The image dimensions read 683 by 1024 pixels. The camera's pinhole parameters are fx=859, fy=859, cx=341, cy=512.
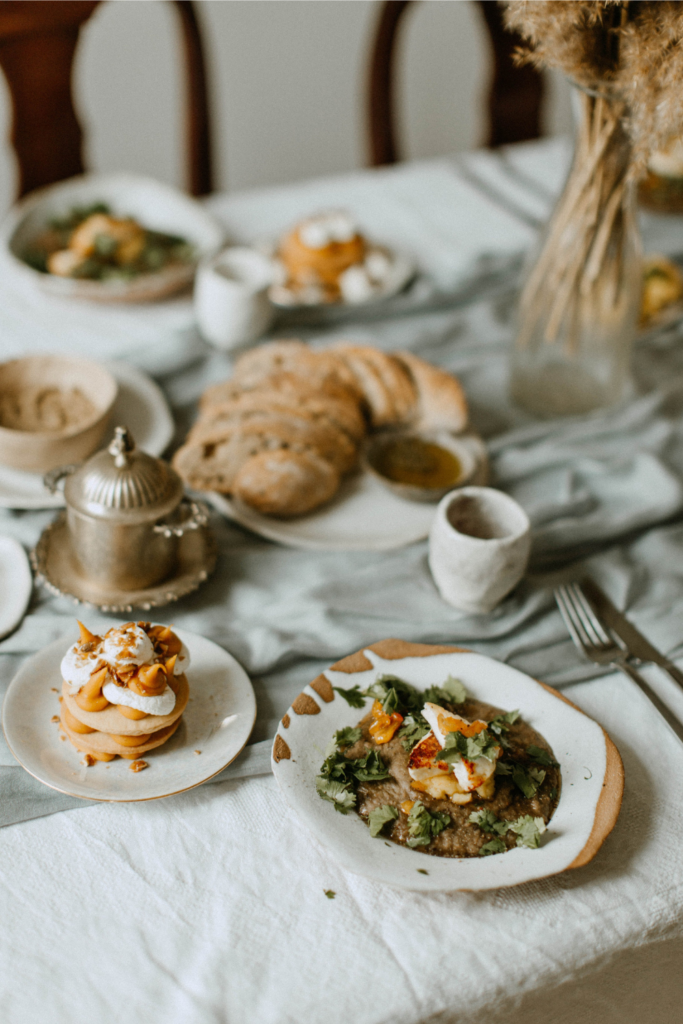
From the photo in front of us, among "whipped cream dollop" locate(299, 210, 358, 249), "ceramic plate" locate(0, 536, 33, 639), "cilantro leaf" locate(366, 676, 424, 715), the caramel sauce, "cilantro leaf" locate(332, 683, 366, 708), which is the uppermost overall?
"whipped cream dollop" locate(299, 210, 358, 249)

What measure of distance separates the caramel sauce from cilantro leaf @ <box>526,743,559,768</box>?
54 cm

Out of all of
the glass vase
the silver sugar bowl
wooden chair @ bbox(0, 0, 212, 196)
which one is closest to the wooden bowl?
the silver sugar bowl

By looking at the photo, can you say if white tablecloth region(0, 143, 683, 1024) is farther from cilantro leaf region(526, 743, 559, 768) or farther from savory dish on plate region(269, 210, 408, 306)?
savory dish on plate region(269, 210, 408, 306)

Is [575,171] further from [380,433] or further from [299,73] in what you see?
[299,73]

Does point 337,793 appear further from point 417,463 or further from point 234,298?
point 234,298

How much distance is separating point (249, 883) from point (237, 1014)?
0.42ft

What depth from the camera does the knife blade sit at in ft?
3.76

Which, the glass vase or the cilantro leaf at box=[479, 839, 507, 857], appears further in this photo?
the glass vase

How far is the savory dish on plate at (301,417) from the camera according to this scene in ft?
4.32

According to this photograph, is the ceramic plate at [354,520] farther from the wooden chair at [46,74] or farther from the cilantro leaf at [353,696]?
the wooden chair at [46,74]

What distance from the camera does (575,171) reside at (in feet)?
4.49

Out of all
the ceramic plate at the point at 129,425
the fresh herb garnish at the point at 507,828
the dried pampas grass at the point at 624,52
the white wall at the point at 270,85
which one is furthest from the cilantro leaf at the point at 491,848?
the white wall at the point at 270,85

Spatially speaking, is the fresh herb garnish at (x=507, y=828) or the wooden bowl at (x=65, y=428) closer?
the fresh herb garnish at (x=507, y=828)

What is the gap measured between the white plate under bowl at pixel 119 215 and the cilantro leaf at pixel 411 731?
112 centimetres
